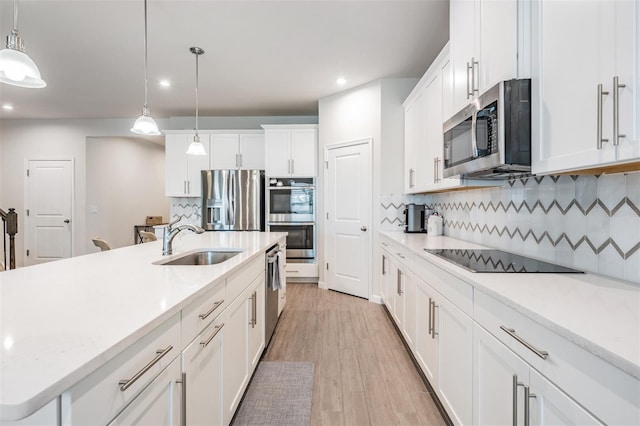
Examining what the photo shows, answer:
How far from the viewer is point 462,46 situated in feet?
6.60

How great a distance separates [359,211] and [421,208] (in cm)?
83

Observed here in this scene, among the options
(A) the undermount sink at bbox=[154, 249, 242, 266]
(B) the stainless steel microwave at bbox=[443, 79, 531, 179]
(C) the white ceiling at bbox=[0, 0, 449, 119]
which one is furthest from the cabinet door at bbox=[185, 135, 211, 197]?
(B) the stainless steel microwave at bbox=[443, 79, 531, 179]

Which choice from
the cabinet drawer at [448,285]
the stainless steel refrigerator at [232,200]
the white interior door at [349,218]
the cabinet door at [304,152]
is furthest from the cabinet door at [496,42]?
the stainless steel refrigerator at [232,200]

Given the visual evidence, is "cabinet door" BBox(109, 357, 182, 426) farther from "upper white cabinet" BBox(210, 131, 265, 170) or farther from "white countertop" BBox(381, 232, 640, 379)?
"upper white cabinet" BBox(210, 131, 265, 170)

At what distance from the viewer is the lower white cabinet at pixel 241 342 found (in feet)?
5.11

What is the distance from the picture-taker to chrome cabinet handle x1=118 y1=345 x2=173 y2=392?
754 mm

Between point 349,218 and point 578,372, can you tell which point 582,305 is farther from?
point 349,218

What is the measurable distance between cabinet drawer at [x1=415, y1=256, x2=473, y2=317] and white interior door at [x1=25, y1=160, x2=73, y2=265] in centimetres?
659

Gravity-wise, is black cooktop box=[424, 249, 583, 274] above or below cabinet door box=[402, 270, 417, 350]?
above

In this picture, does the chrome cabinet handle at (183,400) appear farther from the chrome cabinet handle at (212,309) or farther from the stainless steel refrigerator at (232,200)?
the stainless steel refrigerator at (232,200)

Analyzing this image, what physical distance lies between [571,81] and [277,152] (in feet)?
13.5

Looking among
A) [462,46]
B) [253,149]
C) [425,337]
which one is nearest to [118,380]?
[425,337]

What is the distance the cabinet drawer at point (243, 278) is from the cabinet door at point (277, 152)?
265 cm

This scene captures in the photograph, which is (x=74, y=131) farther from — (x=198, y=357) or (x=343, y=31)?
(x=198, y=357)
